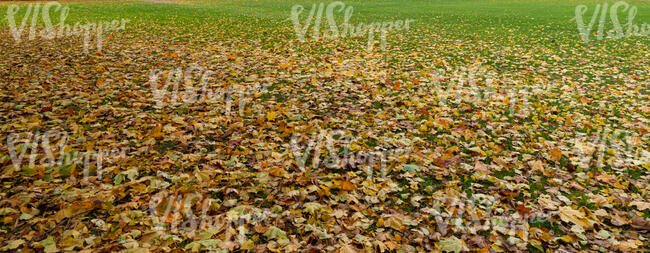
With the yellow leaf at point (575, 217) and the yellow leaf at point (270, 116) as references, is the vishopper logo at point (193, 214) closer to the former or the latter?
the yellow leaf at point (270, 116)

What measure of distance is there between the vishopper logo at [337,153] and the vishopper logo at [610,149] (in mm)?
2092

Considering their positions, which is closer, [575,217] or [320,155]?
[575,217]

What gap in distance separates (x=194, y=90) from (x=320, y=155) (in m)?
3.30

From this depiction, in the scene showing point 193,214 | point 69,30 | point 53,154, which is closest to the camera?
point 193,214

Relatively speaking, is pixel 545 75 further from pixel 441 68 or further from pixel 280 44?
pixel 280 44

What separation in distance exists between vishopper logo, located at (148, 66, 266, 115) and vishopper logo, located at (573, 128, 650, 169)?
14.8ft

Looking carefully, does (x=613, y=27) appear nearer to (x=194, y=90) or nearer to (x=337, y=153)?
(x=337, y=153)

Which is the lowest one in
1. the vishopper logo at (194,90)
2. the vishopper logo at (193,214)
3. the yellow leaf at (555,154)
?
the vishopper logo at (193,214)

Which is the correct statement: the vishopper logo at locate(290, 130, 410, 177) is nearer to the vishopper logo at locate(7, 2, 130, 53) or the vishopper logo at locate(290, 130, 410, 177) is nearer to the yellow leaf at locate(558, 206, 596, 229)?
the yellow leaf at locate(558, 206, 596, 229)

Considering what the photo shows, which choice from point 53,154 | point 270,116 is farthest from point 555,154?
point 53,154

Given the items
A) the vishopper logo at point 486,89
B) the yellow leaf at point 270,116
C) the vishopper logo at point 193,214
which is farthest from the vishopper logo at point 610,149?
the yellow leaf at point 270,116

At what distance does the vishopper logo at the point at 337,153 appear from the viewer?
411cm

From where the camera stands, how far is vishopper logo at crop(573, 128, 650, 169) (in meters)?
4.23

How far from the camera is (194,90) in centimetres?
653
